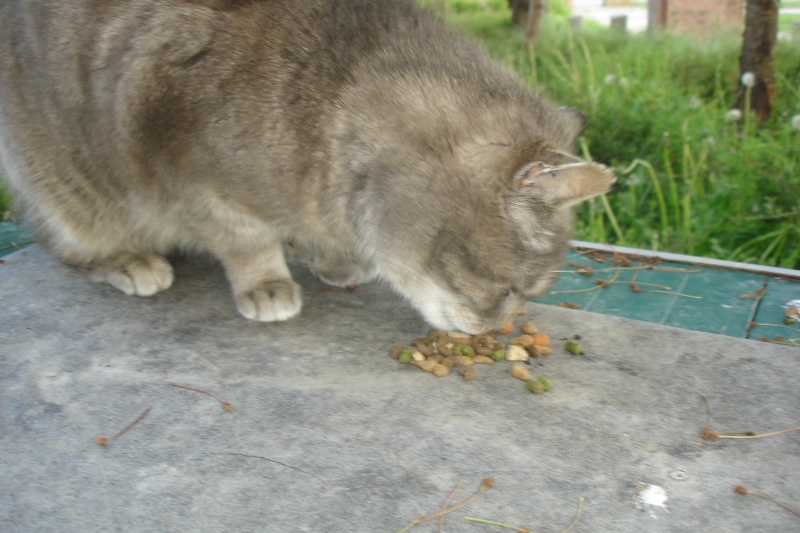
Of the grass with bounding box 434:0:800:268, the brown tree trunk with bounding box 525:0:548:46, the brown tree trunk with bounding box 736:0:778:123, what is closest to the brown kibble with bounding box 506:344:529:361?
the grass with bounding box 434:0:800:268

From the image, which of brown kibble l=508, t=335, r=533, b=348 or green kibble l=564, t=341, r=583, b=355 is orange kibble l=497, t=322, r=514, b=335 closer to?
brown kibble l=508, t=335, r=533, b=348

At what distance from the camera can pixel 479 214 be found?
79.4 inches

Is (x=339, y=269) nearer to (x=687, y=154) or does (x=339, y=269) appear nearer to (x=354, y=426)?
(x=354, y=426)

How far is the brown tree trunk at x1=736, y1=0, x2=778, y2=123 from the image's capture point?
171 inches

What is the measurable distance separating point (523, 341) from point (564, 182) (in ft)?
2.06

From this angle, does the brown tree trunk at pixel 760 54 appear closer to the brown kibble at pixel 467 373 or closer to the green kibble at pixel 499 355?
the green kibble at pixel 499 355

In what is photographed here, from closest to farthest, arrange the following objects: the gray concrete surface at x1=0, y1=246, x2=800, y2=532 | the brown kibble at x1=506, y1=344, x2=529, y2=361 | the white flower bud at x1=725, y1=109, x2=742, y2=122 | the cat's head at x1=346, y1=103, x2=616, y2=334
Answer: the gray concrete surface at x1=0, y1=246, x2=800, y2=532, the cat's head at x1=346, y1=103, x2=616, y2=334, the brown kibble at x1=506, y1=344, x2=529, y2=361, the white flower bud at x1=725, y1=109, x2=742, y2=122

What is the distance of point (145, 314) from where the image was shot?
2.51 metres

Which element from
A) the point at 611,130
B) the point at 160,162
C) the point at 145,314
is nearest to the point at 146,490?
the point at 145,314

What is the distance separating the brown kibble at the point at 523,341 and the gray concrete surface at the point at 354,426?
88mm

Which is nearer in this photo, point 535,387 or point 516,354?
point 535,387

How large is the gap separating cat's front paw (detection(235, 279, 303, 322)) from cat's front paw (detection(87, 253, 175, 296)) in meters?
0.34

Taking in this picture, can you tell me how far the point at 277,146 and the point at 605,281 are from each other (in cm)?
137

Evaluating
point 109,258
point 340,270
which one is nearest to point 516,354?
point 340,270
